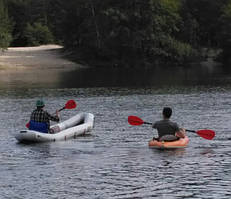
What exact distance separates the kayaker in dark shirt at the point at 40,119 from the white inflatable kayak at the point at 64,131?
1.23 ft

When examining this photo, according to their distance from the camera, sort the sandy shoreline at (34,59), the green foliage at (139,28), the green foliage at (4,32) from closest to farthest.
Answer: the green foliage at (4,32) → the sandy shoreline at (34,59) → the green foliage at (139,28)

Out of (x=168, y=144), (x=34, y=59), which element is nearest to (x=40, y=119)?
(x=168, y=144)

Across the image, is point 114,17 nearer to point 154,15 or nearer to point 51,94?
point 154,15

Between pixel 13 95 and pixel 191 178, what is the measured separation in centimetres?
2523

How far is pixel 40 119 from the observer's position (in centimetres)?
2227

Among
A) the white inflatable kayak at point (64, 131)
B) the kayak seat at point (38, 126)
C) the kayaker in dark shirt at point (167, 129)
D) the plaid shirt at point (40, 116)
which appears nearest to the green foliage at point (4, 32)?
the white inflatable kayak at point (64, 131)

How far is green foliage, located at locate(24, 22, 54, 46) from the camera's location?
8844 cm

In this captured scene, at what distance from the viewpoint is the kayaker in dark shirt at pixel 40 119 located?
873 inches

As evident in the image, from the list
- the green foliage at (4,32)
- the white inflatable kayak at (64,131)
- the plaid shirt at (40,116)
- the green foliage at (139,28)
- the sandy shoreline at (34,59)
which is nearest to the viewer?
the white inflatable kayak at (64,131)

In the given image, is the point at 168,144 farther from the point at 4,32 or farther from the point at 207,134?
the point at 4,32

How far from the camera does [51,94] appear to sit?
40688 mm

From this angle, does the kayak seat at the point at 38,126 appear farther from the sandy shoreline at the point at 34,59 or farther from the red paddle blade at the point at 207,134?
the sandy shoreline at the point at 34,59

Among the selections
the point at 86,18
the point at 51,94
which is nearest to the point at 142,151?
the point at 51,94

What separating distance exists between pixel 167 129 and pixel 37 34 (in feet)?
233
